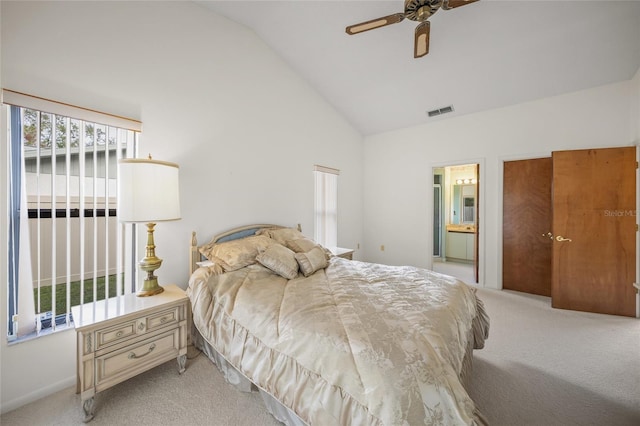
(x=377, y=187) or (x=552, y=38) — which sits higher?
(x=552, y=38)

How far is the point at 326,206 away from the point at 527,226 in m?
3.13

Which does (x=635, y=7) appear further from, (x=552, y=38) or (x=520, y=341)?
(x=520, y=341)

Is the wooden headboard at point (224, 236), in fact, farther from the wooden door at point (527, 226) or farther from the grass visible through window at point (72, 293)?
the wooden door at point (527, 226)

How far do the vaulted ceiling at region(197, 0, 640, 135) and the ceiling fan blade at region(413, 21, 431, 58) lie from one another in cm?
68

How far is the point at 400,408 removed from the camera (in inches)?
38.0

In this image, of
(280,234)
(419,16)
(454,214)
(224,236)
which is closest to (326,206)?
(280,234)

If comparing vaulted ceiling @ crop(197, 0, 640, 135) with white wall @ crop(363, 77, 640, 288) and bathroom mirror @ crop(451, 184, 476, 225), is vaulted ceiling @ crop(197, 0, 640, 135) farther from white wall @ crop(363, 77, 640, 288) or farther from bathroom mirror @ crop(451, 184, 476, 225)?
bathroom mirror @ crop(451, 184, 476, 225)

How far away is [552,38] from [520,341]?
3.26 m

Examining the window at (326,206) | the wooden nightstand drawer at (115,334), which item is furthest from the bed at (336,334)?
the window at (326,206)

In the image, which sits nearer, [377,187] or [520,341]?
[520,341]

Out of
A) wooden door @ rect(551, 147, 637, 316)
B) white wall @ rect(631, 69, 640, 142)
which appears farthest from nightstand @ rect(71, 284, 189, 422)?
white wall @ rect(631, 69, 640, 142)

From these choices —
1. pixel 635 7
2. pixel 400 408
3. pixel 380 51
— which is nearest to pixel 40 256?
pixel 400 408

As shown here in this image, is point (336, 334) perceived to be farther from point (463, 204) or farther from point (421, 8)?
point (463, 204)

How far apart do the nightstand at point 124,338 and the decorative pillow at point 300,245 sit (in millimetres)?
1161
